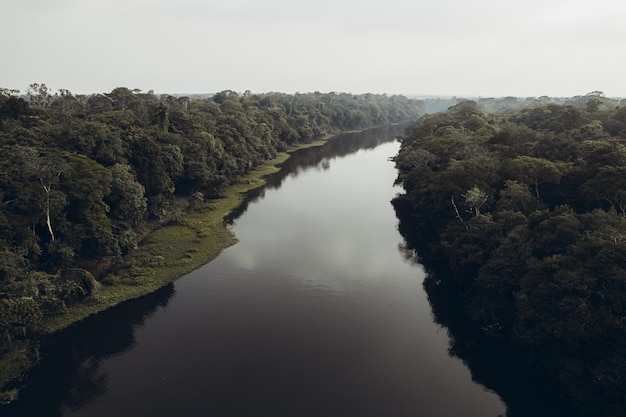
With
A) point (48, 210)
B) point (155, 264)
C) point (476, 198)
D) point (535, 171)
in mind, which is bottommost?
point (155, 264)

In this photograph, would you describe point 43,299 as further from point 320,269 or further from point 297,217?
point 297,217

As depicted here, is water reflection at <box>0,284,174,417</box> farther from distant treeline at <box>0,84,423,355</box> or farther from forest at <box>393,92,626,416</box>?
forest at <box>393,92,626,416</box>

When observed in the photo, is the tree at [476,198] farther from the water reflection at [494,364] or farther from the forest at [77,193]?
the forest at [77,193]

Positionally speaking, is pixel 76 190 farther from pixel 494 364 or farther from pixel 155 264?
pixel 494 364

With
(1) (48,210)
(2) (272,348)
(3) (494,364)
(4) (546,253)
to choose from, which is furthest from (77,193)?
(4) (546,253)

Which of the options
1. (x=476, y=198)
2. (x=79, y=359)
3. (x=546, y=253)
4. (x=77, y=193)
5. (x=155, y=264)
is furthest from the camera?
(x=155, y=264)

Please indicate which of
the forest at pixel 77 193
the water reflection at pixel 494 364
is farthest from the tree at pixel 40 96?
the water reflection at pixel 494 364

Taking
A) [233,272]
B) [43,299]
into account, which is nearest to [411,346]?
[233,272]

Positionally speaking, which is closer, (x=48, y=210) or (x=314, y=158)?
(x=48, y=210)
